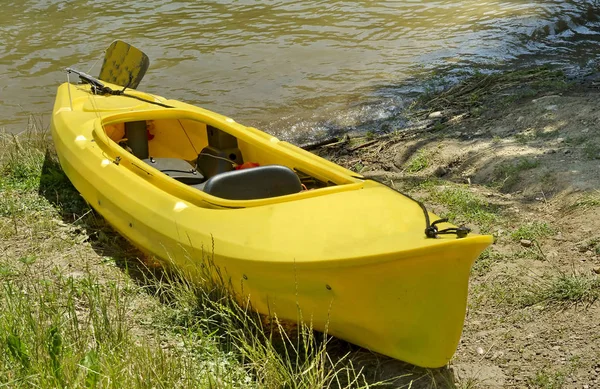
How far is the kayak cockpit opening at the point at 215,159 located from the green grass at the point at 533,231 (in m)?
1.07

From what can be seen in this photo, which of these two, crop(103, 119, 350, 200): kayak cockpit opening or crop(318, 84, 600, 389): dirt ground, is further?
crop(103, 119, 350, 200): kayak cockpit opening

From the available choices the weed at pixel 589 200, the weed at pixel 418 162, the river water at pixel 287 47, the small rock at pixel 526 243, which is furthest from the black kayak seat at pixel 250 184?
the river water at pixel 287 47

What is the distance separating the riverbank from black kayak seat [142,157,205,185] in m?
0.57

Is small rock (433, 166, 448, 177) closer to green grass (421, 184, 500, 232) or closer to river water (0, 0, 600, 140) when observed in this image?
green grass (421, 184, 500, 232)

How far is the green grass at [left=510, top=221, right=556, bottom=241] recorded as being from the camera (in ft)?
13.3

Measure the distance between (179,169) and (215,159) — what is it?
25cm

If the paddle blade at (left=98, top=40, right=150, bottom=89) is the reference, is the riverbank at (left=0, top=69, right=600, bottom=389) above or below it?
below

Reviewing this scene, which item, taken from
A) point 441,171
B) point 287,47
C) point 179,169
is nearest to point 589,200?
point 441,171

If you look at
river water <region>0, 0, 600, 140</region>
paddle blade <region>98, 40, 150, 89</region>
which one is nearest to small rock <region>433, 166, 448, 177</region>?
river water <region>0, 0, 600, 140</region>

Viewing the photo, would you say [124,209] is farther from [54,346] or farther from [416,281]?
[416,281]

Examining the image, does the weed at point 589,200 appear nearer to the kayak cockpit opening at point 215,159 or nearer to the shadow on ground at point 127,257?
the kayak cockpit opening at point 215,159

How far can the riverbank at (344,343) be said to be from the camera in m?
2.78

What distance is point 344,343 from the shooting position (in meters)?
3.45

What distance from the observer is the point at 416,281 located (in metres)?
2.97
